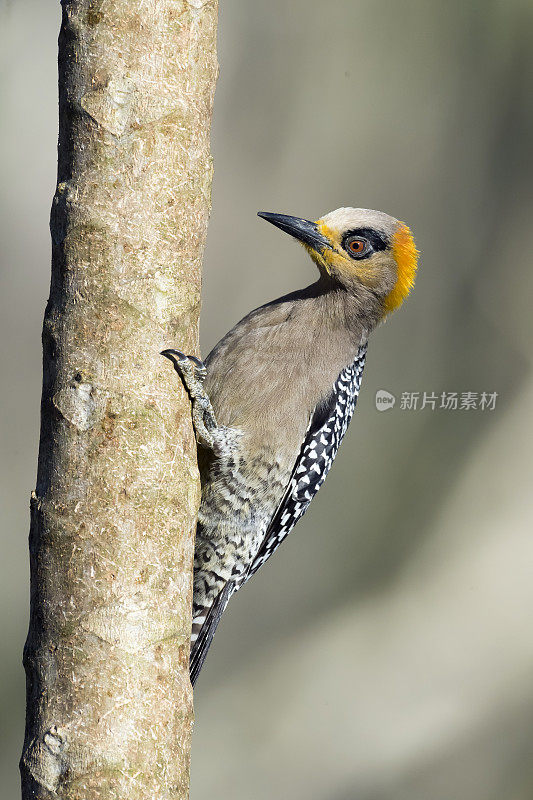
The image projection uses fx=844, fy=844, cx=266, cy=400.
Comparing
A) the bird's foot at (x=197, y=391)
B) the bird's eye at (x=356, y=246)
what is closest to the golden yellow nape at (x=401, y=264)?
the bird's eye at (x=356, y=246)

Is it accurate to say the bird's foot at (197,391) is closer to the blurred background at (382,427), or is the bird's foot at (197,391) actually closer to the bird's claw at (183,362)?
the bird's claw at (183,362)

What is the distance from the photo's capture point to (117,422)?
2.12 meters

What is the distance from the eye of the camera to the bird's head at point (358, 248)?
3.73 meters

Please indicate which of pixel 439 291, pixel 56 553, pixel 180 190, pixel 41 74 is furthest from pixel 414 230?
pixel 56 553

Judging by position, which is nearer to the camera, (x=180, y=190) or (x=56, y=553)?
(x=56, y=553)

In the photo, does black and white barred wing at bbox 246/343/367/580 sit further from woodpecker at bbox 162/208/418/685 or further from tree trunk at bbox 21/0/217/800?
tree trunk at bbox 21/0/217/800

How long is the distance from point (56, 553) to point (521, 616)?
5.41 m

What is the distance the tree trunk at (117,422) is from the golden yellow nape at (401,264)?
1816mm

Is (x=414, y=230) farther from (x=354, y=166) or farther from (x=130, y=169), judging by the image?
(x=130, y=169)

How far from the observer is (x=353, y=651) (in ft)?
22.4

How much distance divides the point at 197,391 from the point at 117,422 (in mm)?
413

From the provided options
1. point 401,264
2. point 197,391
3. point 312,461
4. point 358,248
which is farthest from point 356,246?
point 197,391

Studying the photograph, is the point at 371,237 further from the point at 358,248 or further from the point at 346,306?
the point at 346,306

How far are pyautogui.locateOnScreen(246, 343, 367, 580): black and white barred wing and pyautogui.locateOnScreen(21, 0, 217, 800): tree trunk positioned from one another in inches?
53.6
